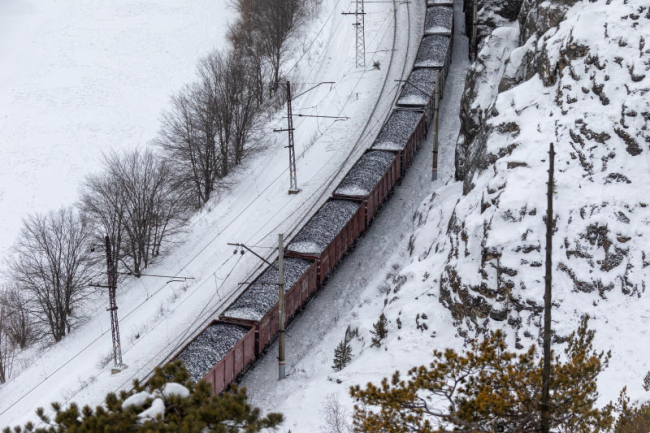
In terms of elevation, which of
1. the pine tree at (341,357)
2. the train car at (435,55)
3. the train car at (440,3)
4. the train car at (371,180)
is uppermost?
the train car at (440,3)

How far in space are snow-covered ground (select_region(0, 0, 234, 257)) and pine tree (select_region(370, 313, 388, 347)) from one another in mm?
32107

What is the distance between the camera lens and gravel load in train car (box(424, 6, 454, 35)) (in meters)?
48.7

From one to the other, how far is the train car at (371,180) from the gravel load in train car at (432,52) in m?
11.1

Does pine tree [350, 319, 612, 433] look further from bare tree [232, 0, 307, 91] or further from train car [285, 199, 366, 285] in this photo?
bare tree [232, 0, 307, 91]

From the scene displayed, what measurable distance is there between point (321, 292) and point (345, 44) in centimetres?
3047

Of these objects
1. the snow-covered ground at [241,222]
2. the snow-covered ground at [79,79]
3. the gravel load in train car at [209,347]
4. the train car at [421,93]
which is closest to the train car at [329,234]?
the snow-covered ground at [241,222]

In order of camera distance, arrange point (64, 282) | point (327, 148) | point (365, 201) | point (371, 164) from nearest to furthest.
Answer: point (365, 201)
point (371, 164)
point (64, 282)
point (327, 148)

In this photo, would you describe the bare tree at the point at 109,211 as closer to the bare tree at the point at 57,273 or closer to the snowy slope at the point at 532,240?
the bare tree at the point at 57,273

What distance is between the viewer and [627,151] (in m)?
22.8

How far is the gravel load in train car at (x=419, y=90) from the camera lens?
39656 millimetres

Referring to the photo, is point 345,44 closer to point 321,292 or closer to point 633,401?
point 321,292

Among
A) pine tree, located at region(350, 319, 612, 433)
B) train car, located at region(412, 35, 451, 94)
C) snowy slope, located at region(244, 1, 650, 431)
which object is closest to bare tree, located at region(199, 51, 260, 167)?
train car, located at region(412, 35, 451, 94)

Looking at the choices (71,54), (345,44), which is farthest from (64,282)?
(71,54)

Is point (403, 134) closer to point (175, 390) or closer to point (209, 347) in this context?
point (209, 347)
